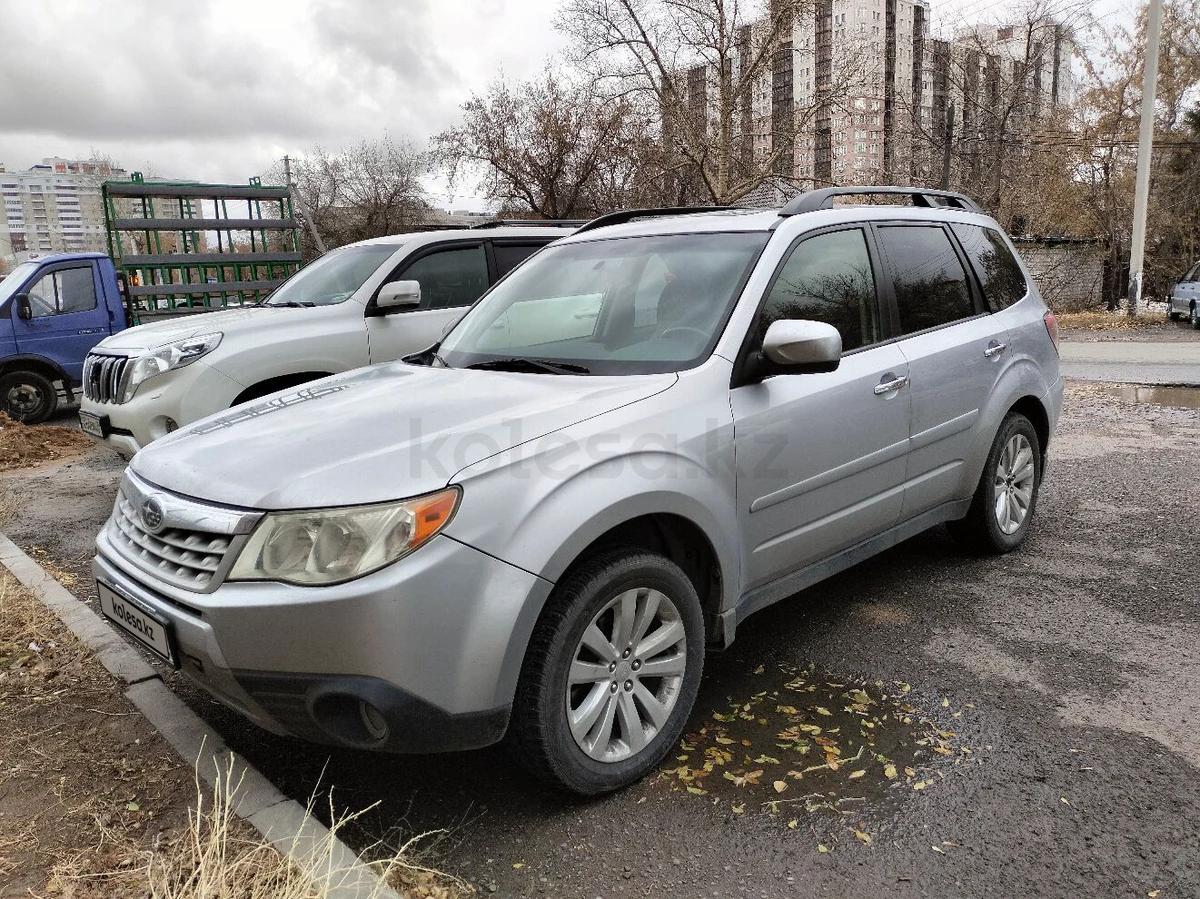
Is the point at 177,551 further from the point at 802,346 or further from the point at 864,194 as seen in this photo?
the point at 864,194

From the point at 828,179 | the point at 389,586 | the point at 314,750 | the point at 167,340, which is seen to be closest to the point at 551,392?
the point at 389,586

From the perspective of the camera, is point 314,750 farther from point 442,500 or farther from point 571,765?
point 442,500

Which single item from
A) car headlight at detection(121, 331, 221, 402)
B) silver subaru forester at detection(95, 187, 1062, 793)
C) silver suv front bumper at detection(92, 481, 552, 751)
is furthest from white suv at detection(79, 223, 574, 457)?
silver suv front bumper at detection(92, 481, 552, 751)

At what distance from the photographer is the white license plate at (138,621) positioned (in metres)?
2.54

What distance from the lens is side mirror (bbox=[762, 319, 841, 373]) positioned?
298cm

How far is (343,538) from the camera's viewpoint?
7.57 feet

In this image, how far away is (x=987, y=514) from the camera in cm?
454

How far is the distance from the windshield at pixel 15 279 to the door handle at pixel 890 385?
33.3 ft

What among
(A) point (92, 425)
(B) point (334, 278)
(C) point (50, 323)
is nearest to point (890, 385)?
(B) point (334, 278)

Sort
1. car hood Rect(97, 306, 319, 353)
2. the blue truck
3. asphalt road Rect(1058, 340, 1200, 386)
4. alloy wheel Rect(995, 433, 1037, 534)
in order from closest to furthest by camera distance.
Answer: alloy wheel Rect(995, 433, 1037, 534), car hood Rect(97, 306, 319, 353), the blue truck, asphalt road Rect(1058, 340, 1200, 386)

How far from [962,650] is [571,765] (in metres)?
1.94

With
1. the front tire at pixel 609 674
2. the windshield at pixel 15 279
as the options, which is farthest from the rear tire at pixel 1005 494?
the windshield at pixel 15 279

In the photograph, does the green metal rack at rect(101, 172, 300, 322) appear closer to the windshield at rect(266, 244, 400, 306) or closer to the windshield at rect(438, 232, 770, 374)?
the windshield at rect(266, 244, 400, 306)

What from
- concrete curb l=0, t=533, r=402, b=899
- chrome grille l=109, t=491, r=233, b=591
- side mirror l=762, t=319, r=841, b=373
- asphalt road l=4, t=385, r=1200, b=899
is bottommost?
asphalt road l=4, t=385, r=1200, b=899
